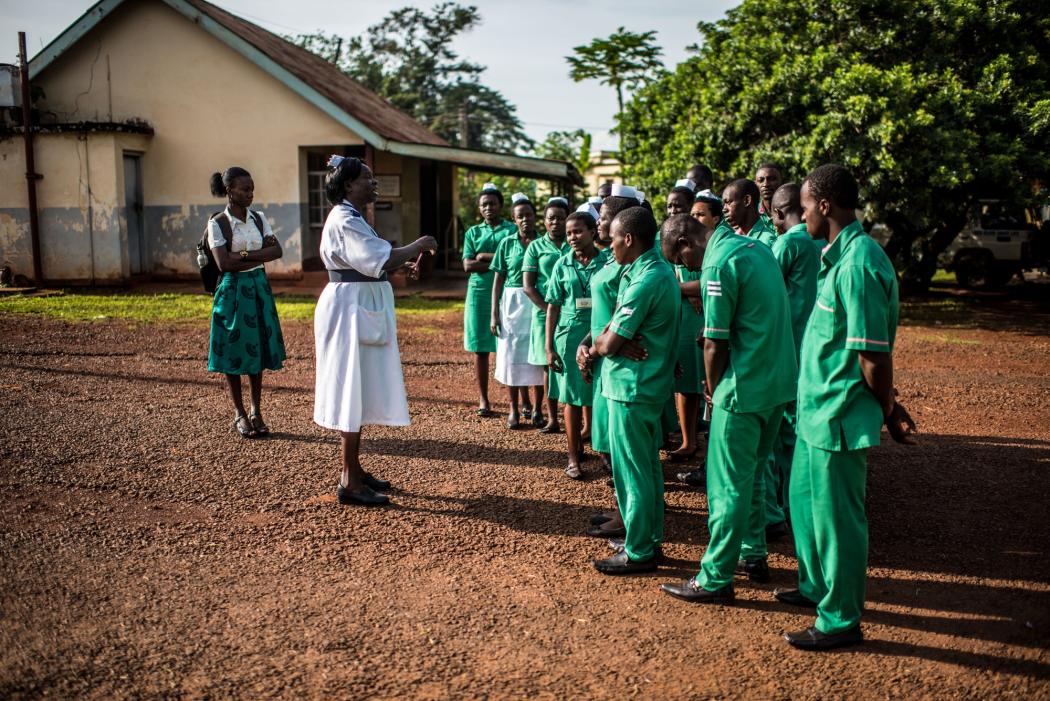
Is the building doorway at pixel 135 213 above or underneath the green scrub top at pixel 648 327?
above

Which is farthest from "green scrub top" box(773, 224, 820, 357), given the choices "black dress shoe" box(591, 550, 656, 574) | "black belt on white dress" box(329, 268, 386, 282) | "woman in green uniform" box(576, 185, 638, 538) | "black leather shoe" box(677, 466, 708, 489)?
"black belt on white dress" box(329, 268, 386, 282)

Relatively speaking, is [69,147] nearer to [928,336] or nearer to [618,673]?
[928,336]

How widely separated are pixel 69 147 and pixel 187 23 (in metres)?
3.44

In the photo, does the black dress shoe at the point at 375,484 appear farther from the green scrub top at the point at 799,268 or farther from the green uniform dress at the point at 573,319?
the green scrub top at the point at 799,268

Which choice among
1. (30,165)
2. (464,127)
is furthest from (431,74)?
(30,165)

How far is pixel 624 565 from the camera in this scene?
13.9ft

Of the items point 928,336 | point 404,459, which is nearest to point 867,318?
point 404,459

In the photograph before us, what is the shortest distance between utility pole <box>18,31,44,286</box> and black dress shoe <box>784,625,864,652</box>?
56.0 ft

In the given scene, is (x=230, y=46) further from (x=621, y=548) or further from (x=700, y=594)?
(x=700, y=594)

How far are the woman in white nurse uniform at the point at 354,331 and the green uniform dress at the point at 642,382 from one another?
158 cm

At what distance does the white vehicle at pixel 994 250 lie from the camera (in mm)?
18781

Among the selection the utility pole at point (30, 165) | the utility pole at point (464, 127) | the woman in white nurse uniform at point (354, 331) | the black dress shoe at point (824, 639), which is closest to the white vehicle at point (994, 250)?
the woman in white nurse uniform at point (354, 331)

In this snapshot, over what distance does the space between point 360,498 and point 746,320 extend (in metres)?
2.68

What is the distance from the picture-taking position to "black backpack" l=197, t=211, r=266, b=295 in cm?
636
